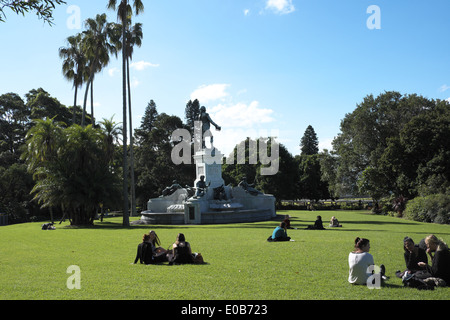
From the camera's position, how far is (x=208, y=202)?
27.2 m

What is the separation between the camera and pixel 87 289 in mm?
6852

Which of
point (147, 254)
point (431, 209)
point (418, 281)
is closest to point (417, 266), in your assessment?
point (418, 281)

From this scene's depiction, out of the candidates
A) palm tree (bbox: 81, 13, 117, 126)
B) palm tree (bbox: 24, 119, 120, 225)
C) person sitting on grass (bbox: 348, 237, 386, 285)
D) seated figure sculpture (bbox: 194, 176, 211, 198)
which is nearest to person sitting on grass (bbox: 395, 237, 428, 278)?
person sitting on grass (bbox: 348, 237, 386, 285)

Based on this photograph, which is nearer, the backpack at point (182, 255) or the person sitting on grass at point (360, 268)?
the person sitting on grass at point (360, 268)

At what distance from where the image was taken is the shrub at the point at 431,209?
25828 mm

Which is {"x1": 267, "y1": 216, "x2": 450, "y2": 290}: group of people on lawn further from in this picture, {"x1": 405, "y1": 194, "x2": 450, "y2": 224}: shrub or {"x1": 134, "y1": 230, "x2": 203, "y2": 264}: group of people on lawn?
{"x1": 405, "y1": 194, "x2": 450, "y2": 224}: shrub

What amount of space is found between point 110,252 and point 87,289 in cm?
526

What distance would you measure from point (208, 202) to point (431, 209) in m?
16.8

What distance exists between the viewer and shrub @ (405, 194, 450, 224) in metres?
25.8

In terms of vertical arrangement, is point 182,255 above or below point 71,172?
below

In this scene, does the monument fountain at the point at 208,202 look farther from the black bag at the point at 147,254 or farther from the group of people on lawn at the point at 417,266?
the group of people on lawn at the point at 417,266

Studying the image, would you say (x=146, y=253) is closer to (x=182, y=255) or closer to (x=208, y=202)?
(x=182, y=255)

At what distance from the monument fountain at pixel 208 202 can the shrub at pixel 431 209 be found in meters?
11.6

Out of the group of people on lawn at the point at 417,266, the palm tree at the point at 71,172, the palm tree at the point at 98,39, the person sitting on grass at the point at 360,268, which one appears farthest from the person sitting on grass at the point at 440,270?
the palm tree at the point at 98,39
